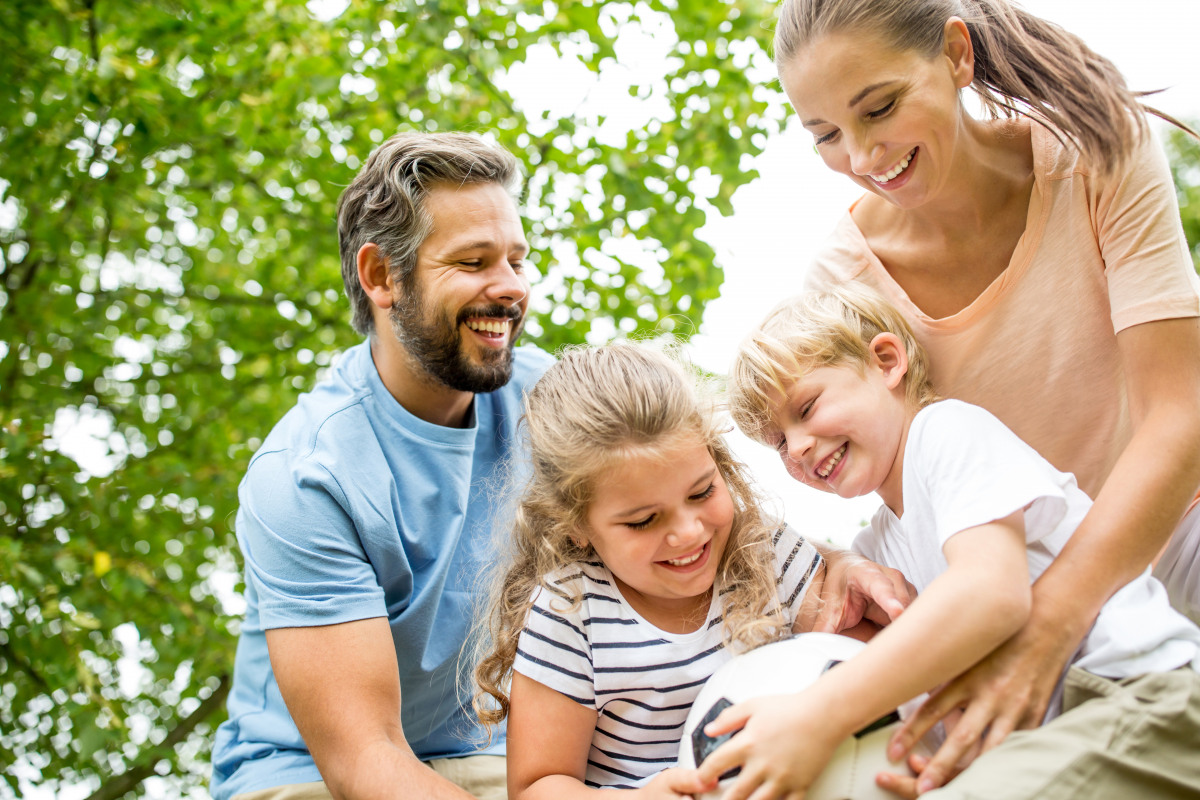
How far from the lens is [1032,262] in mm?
2225

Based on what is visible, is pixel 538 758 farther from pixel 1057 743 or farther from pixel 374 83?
pixel 374 83

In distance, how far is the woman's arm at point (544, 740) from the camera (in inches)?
77.5

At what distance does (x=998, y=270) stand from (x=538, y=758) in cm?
162

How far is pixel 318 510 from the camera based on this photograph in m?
2.42

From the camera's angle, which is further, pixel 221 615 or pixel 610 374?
pixel 221 615

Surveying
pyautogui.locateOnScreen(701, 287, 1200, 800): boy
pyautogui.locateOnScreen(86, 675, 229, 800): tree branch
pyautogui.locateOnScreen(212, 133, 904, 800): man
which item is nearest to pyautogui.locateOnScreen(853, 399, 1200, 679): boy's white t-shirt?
pyautogui.locateOnScreen(701, 287, 1200, 800): boy

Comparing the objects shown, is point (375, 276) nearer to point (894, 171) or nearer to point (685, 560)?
point (685, 560)

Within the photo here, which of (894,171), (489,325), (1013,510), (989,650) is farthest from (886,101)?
(489,325)

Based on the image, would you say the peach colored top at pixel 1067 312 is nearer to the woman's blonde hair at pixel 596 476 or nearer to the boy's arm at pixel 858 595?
the boy's arm at pixel 858 595

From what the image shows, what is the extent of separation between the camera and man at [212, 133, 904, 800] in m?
2.32

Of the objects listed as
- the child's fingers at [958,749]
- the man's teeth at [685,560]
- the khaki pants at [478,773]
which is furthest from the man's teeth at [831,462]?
the khaki pants at [478,773]

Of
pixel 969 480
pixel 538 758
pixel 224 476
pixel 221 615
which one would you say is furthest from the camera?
pixel 221 615

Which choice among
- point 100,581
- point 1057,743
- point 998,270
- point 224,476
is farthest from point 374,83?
point 1057,743

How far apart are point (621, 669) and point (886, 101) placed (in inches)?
54.8
